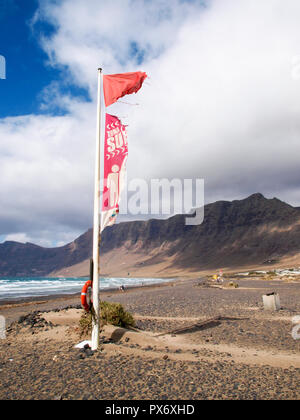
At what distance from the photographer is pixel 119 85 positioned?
25.6ft

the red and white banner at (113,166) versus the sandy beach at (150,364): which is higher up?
the red and white banner at (113,166)

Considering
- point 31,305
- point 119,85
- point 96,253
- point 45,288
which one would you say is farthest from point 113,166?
point 45,288

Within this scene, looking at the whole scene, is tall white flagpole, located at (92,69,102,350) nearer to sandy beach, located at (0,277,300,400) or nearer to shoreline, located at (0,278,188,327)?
sandy beach, located at (0,277,300,400)

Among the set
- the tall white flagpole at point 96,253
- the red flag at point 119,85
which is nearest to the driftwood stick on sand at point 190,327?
the tall white flagpole at point 96,253

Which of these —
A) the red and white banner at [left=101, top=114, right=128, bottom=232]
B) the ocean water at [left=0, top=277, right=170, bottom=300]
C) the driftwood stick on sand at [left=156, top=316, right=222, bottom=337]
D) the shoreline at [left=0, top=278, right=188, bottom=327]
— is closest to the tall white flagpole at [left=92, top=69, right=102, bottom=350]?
the red and white banner at [left=101, top=114, right=128, bottom=232]

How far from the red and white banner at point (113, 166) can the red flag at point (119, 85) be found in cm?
64

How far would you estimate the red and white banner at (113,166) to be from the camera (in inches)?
277

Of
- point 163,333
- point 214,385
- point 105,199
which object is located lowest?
point 163,333

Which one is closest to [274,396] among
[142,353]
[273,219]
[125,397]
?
[125,397]

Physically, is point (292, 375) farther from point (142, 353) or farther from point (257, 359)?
point (142, 353)

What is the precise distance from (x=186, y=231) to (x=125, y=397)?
598ft

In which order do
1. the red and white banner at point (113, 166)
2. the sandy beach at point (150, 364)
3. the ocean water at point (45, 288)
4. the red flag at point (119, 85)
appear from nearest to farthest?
the sandy beach at point (150, 364)
the red and white banner at point (113, 166)
the red flag at point (119, 85)
the ocean water at point (45, 288)

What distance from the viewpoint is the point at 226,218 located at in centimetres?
16888

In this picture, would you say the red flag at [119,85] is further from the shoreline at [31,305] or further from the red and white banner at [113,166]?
the shoreline at [31,305]
